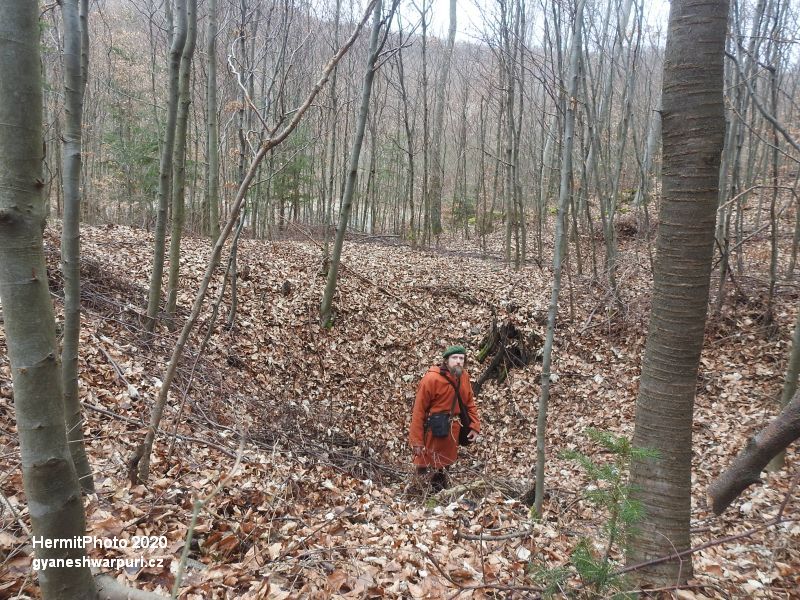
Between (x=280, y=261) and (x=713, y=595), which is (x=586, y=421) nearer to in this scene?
(x=713, y=595)

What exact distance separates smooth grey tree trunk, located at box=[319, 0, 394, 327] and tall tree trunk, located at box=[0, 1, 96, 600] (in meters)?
6.36

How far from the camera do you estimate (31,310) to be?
4.35 feet

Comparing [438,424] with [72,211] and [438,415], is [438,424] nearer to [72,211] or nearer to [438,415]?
[438,415]

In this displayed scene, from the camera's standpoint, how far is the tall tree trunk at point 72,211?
2316 millimetres

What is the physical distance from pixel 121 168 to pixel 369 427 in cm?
1366

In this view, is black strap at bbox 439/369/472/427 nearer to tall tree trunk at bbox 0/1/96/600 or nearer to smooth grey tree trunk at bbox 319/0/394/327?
smooth grey tree trunk at bbox 319/0/394/327

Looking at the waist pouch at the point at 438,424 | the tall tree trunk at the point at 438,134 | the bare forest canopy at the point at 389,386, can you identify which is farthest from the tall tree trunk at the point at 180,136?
the tall tree trunk at the point at 438,134

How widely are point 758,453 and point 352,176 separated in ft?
21.9

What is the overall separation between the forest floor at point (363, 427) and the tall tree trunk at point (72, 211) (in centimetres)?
61

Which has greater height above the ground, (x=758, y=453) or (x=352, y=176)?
(x=352, y=176)

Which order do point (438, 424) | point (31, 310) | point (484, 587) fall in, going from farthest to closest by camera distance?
point (438, 424)
point (484, 587)
point (31, 310)

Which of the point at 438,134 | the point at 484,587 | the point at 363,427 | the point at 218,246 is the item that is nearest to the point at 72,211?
the point at 218,246

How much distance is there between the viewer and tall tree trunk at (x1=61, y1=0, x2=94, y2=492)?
91.2 inches

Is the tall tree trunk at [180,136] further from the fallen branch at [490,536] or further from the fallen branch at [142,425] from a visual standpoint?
the fallen branch at [490,536]
